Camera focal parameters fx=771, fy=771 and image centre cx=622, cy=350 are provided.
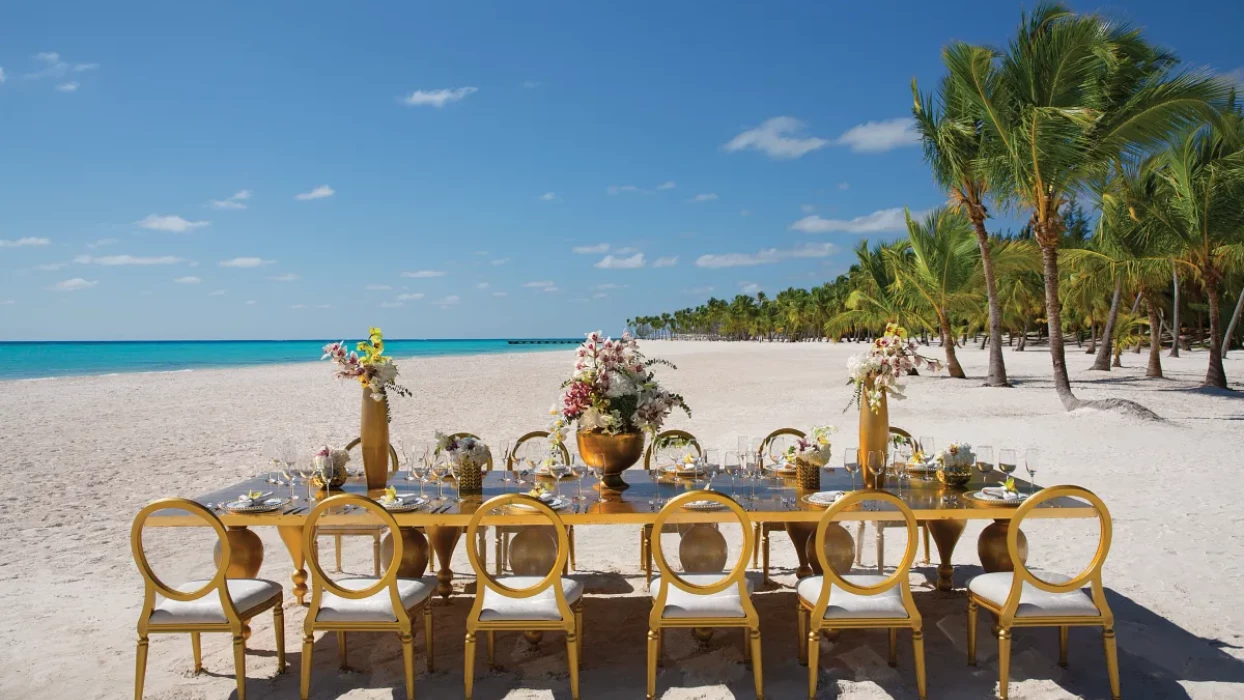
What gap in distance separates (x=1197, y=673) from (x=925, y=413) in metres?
11.3

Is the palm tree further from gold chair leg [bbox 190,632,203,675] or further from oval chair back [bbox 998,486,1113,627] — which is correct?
gold chair leg [bbox 190,632,203,675]

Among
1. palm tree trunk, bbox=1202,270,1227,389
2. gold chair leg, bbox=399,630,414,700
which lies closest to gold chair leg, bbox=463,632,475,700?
gold chair leg, bbox=399,630,414,700

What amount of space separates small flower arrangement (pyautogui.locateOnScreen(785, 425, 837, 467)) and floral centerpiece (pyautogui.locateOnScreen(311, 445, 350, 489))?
8.36ft

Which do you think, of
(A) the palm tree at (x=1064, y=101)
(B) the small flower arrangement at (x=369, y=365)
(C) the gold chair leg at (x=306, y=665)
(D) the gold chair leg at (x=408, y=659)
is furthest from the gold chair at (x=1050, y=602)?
(A) the palm tree at (x=1064, y=101)

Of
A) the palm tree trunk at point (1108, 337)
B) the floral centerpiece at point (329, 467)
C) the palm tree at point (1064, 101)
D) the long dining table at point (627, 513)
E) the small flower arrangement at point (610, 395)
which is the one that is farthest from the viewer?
the palm tree trunk at point (1108, 337)

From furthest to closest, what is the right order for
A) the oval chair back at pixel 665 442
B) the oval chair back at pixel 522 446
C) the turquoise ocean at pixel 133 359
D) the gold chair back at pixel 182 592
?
the turquoise ocean at pixel 133 359, the oval chair back at pixel 665 442, the oval chair back at pixel 522 446, the gold chair back at pixel 182 592

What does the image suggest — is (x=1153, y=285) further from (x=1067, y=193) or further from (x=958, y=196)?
(x=1067, y=193)

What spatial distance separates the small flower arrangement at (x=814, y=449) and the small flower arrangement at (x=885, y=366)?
265 millimetres

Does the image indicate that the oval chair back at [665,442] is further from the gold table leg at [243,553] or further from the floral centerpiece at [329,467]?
the gold table leg at [243,553]

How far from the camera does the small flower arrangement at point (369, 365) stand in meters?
4.31

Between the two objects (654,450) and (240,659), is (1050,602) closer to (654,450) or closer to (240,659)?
(654,450)

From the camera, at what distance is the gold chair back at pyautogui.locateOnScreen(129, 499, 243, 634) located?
3.17 metres

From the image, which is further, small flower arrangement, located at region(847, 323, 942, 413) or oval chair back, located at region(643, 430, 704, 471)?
oval chair back, located at region(643, 430, 704, 471)

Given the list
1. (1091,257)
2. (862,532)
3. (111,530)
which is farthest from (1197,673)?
(1091,257)
